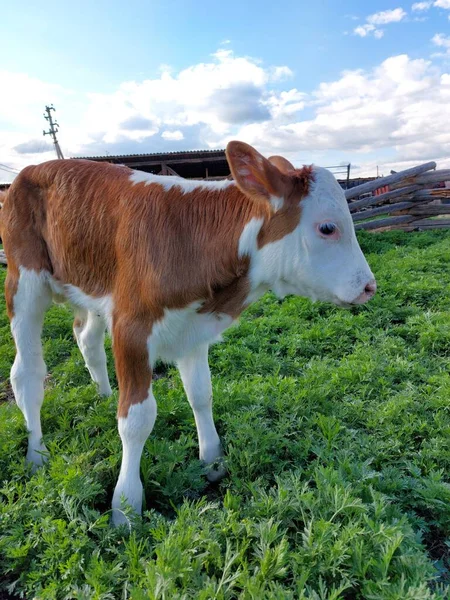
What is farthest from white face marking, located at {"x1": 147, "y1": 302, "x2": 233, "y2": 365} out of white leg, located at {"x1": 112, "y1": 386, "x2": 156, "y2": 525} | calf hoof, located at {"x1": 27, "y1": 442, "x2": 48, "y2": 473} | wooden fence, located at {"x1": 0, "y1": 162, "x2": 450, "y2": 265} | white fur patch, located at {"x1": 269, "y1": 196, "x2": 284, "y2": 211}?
wooden fence, located at {"x1": 0, "y1": 162, "x2": 450, "y2": 265}

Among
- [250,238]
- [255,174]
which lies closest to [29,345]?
[250,238]

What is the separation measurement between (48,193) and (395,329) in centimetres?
371

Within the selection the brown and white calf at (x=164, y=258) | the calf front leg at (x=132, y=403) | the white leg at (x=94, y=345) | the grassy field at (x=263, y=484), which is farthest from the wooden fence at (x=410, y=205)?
the calf front leg at (x=132, y=403)

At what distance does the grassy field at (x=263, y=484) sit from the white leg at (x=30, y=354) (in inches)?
4.9

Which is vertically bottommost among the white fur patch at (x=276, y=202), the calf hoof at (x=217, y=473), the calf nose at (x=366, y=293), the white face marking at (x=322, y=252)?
the calf hoof at (x=217, y=473)

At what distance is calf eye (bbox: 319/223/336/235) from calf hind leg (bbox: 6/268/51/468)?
1.81 meters

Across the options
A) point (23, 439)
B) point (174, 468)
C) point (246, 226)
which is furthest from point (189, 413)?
point (246, 226)

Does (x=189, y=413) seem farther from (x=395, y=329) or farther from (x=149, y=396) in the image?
(x=395, y=329)

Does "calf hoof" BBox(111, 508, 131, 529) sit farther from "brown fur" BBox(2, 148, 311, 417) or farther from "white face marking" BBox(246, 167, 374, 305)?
"white face marking" BBox(246, 167, 374, 305)

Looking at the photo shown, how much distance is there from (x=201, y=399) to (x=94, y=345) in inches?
46.4

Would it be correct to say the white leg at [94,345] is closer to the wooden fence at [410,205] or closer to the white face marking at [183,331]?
the white face marking at [183,331]

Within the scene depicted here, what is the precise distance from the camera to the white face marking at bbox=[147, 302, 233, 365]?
2346 mm

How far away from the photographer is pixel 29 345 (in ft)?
9.59

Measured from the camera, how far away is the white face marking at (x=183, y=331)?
7.70 feet
